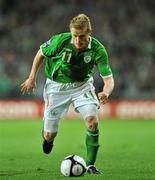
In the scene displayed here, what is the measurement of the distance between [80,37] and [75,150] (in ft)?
20.7

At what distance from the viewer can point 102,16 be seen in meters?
31.8

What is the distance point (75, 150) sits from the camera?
598 inches

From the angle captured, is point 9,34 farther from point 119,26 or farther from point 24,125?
point 24,125

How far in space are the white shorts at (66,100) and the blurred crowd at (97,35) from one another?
57.5ft

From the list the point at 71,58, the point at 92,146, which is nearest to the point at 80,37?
the point at 71,58

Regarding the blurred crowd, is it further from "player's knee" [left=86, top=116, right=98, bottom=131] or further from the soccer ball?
the soccer ball

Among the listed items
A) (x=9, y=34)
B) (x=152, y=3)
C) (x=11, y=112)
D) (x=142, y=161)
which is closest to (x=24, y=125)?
(x=11, y=112)

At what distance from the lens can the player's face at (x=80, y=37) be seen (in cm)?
914

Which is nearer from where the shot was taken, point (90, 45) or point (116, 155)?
point (90, 45)

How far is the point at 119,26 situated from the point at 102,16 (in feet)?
2.98

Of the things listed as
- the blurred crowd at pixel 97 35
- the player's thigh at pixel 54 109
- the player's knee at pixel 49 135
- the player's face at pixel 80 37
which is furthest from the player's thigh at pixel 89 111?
the blurred crowd at pixel 97 35

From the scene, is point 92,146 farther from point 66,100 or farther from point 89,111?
point 66,100

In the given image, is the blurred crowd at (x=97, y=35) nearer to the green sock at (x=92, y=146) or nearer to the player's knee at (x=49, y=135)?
the player's knee at (x=49, y=135)

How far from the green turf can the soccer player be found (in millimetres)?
764
